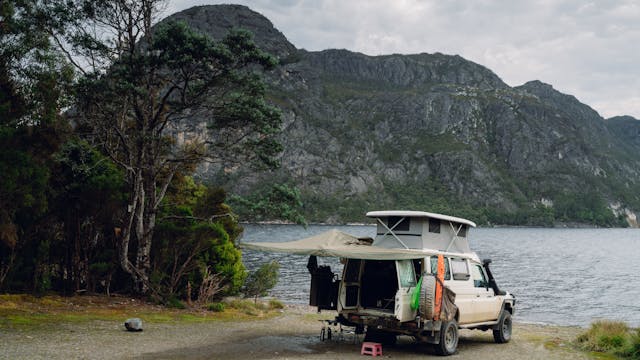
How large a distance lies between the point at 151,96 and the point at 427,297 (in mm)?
13690

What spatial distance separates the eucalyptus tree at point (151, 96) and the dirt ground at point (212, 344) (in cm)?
517

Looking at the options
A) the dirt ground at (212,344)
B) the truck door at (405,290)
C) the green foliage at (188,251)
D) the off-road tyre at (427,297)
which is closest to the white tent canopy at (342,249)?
the truck door at (405,290)

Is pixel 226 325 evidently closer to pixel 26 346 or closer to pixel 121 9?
pixel 26 346

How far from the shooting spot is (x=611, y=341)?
16109 mm

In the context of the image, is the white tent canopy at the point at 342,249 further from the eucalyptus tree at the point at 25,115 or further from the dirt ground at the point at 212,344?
the eucalyptus tree at the point at 25,115

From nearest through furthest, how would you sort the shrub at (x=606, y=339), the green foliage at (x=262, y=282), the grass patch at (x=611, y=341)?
the grass patch at (x=611, y=341), the shrub at (x=606, y=339), the green foliage at (x=262, y=282)

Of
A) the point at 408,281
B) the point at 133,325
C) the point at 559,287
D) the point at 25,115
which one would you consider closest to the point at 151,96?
the point at 25,115

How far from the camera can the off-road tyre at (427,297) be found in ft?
42.1

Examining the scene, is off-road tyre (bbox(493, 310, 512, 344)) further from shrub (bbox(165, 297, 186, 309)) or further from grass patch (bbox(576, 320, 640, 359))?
shrub (bbox(165, 297, 186, 309))

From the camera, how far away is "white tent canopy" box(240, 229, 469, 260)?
12938mm

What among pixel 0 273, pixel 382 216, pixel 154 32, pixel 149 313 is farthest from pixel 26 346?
pixel 154 32

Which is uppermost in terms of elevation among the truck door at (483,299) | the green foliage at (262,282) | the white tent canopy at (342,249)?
the white tent canopy at (342,249)

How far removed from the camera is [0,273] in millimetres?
19000

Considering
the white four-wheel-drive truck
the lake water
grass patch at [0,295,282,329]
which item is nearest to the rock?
grass patch at [0,295,282,329]
